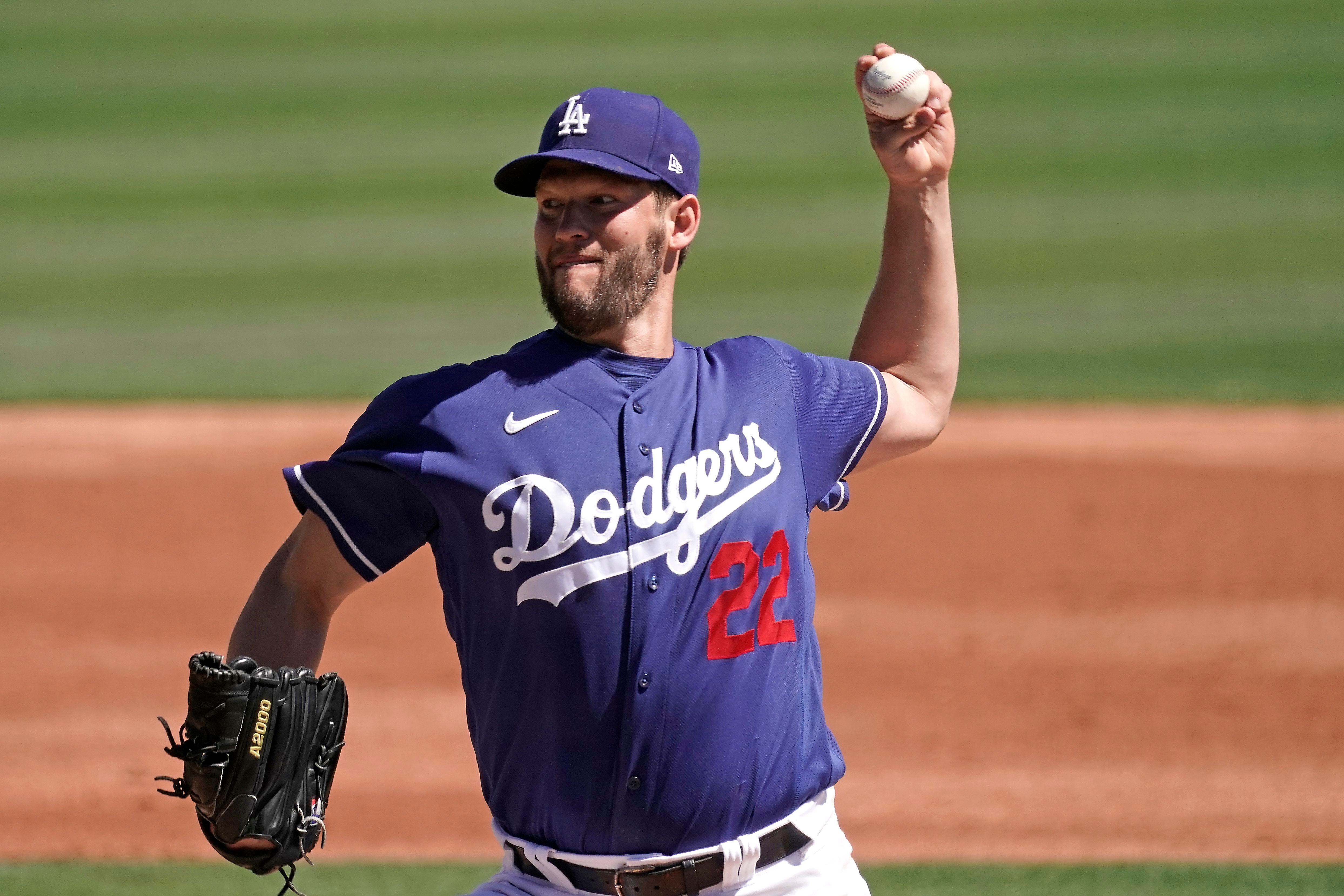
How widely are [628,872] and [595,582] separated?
464 millimetres

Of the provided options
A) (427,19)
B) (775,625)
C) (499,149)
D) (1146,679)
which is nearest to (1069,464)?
(1146,679)

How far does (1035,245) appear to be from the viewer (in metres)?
12.3

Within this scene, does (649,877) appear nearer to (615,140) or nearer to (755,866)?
(755,866)

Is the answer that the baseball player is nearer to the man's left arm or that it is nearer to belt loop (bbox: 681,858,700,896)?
belt loop (bbox: 681,858,700,896)

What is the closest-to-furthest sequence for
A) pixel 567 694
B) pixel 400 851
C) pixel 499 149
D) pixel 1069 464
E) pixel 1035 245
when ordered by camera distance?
pixel 567 694
pixel 400 851
pixel 1069 464
pixel 1035 245
pixel 499 149

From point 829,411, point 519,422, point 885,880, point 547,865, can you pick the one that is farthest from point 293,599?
point 885,880

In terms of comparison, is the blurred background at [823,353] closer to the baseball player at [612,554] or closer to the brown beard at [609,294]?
the baseball player at [612,554]

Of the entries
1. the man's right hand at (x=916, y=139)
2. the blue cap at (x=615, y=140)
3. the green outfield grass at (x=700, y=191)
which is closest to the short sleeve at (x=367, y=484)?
the blue cap at (x=615, y=140)

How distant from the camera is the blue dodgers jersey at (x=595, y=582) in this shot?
233cm

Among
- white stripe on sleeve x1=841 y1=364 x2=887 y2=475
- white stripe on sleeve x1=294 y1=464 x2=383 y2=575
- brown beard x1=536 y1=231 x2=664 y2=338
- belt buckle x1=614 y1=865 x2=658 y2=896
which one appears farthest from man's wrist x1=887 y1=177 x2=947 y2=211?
belt buckle x1=614 y1=865 x2=658 y2=896

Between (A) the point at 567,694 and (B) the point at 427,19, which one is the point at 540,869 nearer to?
(A) the point at 567,694

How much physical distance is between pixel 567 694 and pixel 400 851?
2729 millimetres

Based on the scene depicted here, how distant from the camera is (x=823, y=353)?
388 inches

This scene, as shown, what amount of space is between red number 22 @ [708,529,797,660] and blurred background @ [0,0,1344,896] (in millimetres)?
2307
